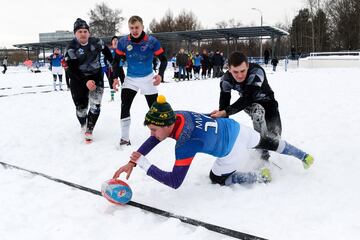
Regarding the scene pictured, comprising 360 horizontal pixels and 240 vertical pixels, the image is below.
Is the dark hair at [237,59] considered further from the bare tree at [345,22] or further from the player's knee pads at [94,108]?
the bare tree at [345,22]

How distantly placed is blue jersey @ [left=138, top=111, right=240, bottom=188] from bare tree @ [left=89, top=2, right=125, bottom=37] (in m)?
62.1

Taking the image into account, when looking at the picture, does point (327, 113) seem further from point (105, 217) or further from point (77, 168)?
point (105, 217)

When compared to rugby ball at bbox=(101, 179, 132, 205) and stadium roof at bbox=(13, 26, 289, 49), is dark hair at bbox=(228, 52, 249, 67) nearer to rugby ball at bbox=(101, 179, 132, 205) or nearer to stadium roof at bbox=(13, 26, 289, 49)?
rugby ball at bbox=(101, 179, 132, 205)

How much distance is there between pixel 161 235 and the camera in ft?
9.31

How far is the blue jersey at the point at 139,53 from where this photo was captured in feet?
17.1

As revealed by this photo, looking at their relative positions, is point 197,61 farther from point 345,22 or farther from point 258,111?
point 345,22

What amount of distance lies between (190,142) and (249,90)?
1.29 m

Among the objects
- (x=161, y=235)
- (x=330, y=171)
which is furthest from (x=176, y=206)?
(x=330, y=171)

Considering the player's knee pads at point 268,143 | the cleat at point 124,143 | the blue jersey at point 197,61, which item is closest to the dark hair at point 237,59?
the player's knee pads at point 268,143

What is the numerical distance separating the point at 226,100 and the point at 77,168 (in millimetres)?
2077

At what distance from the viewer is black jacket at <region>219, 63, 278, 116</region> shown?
4.02 meters

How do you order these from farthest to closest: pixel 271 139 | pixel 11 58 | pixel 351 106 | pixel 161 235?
pixel 11 58 → pixel 351 106 → pixel 271 139 → pixel 161 235

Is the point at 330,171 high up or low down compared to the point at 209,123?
down

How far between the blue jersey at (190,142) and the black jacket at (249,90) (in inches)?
24.5
